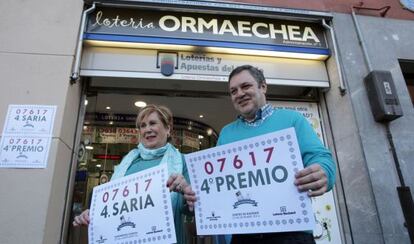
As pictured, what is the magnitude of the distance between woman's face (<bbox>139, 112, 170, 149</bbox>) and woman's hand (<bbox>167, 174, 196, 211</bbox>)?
51cm

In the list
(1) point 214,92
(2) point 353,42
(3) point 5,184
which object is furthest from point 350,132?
(3) point 5,184

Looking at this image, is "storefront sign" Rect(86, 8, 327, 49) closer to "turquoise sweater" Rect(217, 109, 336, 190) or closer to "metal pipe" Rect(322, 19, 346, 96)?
"metal pipe" Rect(322, 19, 346, 96)

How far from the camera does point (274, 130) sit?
1.87m

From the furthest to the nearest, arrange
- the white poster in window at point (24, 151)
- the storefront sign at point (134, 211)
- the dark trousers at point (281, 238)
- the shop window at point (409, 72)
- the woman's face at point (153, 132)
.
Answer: the shop window at point (409, 72)
the white poster in window at point (24, 151)
the woman's face at point (153, 132)
the storefront sign at point (134, 211)
the dark trousers at point (281, 238)

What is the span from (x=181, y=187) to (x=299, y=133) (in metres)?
0.78

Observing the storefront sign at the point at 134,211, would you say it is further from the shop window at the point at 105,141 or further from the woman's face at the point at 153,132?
the shop window at the point at 105,141

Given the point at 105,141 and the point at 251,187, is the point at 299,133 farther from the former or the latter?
the point at 105,141

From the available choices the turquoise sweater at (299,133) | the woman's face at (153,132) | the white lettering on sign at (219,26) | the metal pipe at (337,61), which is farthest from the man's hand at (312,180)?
the white lettering on sign at (219,26)

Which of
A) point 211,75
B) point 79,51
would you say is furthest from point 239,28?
point 79,51

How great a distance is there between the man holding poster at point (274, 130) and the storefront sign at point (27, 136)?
2322 millimetres

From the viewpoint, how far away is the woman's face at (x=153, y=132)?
2.25 metres

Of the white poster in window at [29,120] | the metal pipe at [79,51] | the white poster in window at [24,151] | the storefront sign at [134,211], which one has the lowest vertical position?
the storefront sign at [134,211]

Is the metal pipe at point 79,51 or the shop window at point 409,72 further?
the shop window at point 409,72

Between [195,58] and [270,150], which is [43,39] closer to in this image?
[195,58]
